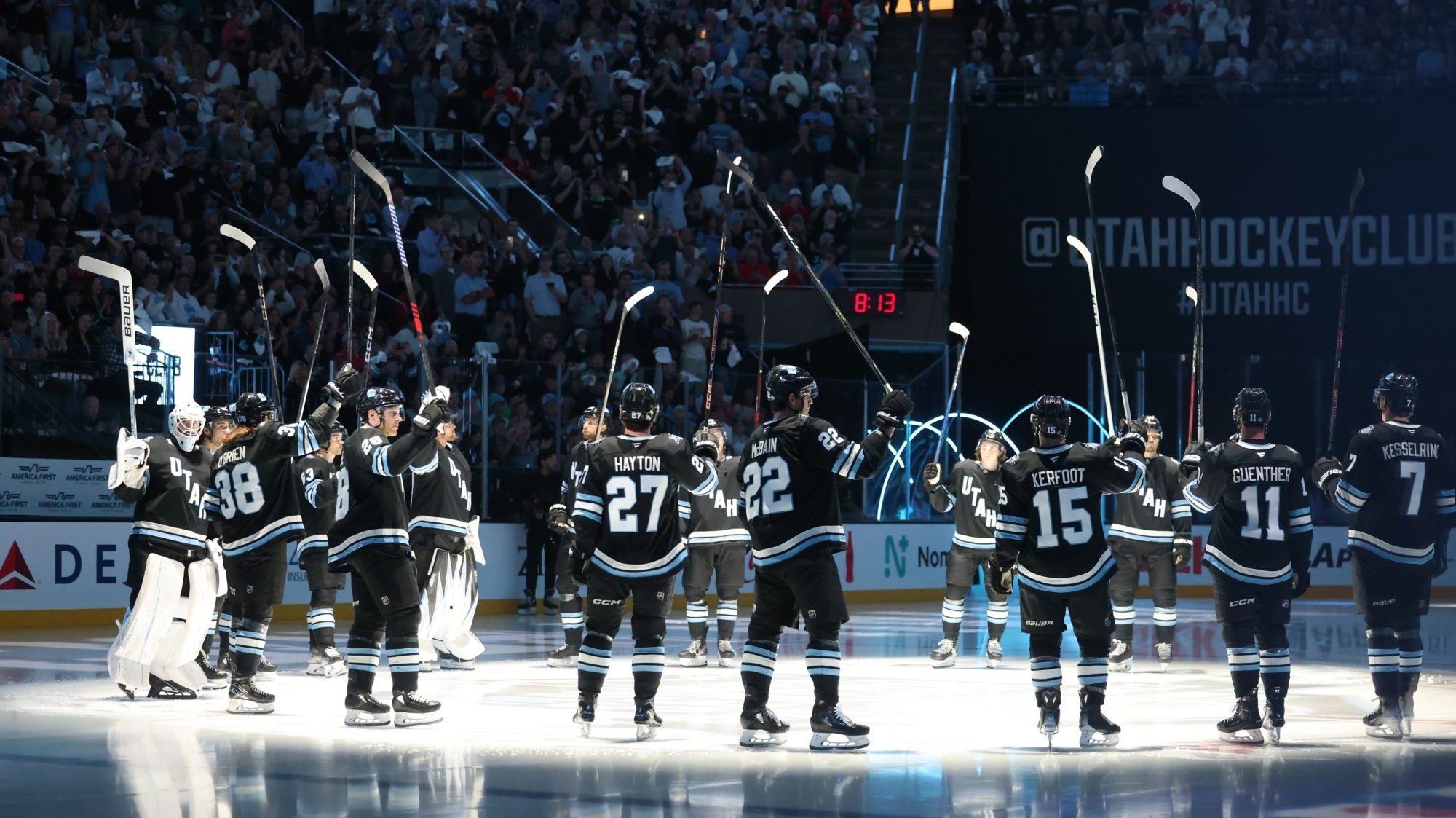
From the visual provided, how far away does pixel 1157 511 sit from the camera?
545 inches

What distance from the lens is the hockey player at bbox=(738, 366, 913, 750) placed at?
8.62 meters

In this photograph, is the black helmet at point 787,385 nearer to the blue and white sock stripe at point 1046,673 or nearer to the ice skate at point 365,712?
the blue and white sock stripe at point 1046,673

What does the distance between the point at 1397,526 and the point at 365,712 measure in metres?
5.60

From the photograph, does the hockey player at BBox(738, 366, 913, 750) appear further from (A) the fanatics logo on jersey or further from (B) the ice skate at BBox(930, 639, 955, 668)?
(A) the fanatics logo on jersey

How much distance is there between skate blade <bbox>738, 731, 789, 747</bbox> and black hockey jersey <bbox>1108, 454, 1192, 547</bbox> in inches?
225

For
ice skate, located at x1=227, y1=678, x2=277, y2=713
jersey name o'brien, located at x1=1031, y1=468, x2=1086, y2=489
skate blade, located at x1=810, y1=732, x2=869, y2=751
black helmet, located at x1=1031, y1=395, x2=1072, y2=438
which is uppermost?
black helmet, located at x1=1031, y1=395, x2=1072, y2=438

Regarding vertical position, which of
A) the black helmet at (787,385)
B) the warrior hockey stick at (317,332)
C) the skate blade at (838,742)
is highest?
the warrior hockey stick at (317,332)

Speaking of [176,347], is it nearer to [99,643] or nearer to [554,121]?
[99,643]

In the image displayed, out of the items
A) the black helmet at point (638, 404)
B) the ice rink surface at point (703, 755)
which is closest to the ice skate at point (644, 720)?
the ice rink surface at point (703, 755)

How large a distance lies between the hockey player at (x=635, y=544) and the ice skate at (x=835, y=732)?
88 centimetres

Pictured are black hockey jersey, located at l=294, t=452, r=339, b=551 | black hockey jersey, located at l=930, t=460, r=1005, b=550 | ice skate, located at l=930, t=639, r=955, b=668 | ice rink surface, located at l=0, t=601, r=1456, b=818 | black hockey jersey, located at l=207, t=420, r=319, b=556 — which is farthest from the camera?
black hockey jersey, located at l=930, t=460, r=1005, b=550

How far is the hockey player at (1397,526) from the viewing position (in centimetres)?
929

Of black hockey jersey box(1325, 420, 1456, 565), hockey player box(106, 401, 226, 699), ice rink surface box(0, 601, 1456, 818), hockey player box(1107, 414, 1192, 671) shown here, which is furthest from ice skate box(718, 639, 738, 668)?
black hockey jersey box(1325, 420, 1456, 565)

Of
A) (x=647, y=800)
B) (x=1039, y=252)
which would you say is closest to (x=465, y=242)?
(x=1039, y=252)
